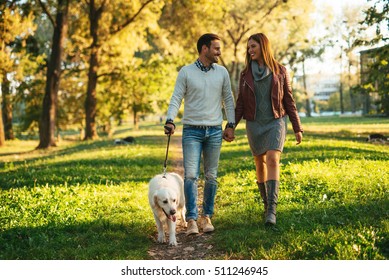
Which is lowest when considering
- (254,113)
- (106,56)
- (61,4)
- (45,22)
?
(254,113)

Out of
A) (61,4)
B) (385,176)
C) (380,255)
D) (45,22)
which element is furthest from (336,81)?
(380,255)

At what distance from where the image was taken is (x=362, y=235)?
5438mm

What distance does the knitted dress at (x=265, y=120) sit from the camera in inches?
265

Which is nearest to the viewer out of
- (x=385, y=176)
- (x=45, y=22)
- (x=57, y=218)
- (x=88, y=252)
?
(x=88, y=252)

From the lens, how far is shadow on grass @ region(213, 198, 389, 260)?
5.26m

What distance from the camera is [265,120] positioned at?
6.82 metres

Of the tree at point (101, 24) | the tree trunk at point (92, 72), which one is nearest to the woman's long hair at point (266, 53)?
the tree at point (101, 24)

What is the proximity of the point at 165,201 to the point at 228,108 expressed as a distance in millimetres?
1817

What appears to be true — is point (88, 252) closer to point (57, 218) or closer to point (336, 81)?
point (57, 218)

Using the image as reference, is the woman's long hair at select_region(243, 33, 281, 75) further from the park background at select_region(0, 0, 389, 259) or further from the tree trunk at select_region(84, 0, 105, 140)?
the tree trunk at select_region(84, 0, 105, 140)

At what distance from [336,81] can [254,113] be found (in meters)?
72.4

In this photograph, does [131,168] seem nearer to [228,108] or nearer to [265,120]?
[228,108]

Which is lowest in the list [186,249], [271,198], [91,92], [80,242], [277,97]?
[186,249]

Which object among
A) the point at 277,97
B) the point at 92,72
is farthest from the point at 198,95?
the point at 92,72
